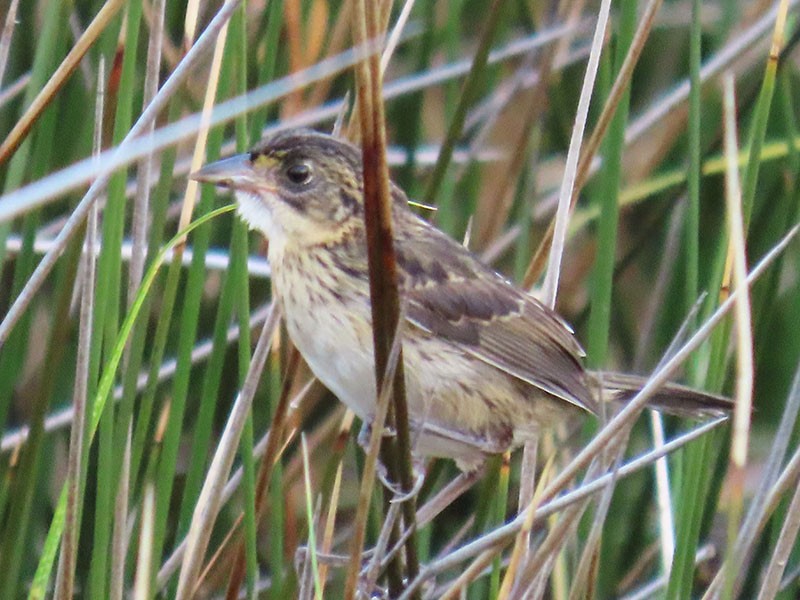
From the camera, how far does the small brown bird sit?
9.19 ft

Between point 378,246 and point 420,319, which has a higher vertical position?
point 378,246

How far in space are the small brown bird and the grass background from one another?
0.10 meters

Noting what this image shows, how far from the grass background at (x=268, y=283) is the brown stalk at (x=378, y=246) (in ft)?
0.25

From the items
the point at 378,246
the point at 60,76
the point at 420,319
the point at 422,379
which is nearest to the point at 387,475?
the point at 422,379

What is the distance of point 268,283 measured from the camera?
161 inches

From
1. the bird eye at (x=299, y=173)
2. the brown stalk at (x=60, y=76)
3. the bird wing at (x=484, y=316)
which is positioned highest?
the brown stalk at (x=60, y=76)

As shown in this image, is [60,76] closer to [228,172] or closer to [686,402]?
[228,172]

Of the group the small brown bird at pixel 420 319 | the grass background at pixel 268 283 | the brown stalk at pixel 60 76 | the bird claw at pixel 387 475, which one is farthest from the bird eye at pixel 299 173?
the brown stalk at pixel 60 76

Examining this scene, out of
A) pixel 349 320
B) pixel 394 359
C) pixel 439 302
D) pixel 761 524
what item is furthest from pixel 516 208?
pixel 394 359

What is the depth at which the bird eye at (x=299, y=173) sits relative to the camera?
2.96 m

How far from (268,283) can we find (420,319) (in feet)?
3.86

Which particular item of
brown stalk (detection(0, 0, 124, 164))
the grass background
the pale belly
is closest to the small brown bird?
the pale belly

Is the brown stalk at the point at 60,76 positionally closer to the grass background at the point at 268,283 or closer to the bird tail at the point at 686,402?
the grass background at the point at 268,283

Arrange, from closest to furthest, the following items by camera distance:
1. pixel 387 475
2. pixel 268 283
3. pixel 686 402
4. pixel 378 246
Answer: pixel 378 246, pixel 387 475, pixel 686 402, pixel 268 283
